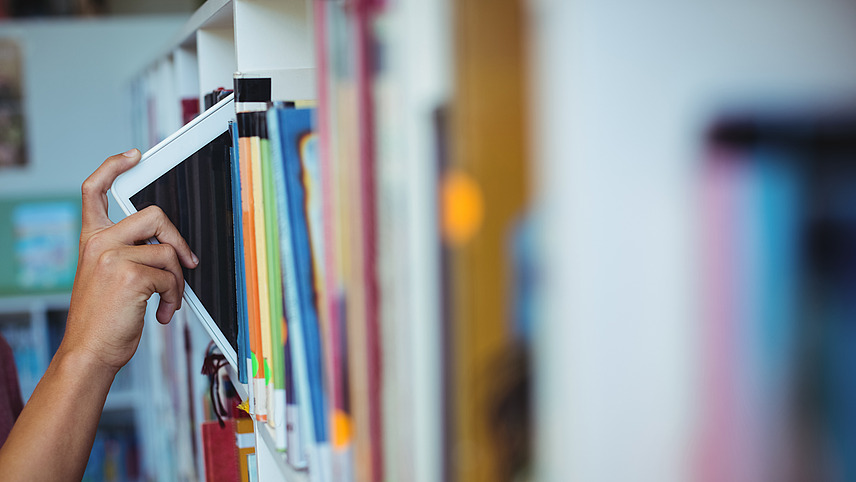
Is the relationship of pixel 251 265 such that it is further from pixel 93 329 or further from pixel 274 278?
pixel 93 329

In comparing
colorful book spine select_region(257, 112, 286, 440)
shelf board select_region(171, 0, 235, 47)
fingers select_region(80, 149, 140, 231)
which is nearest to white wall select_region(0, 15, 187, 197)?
shelf board select_region(171, 0, 235, 47)

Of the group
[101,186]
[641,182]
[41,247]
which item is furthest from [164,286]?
[41,247]

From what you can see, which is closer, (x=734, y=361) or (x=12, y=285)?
(x=734, y=361)

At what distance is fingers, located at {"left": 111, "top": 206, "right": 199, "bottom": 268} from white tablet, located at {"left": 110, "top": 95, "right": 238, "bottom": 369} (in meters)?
0.01

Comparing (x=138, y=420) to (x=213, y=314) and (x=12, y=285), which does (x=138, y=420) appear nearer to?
(x=12, y=285)

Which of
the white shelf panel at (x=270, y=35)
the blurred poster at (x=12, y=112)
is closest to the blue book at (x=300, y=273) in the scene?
the white shelf panel at (x=270, y=35)

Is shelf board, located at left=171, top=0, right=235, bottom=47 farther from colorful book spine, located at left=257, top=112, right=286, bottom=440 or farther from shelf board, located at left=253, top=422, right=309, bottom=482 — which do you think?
shelf board, located at left=253, top=422, right=309, bottom=482

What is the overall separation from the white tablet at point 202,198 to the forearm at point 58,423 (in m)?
0.13

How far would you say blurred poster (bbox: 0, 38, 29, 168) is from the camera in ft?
10.3

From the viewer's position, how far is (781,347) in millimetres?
201

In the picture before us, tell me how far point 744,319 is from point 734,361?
1 cm

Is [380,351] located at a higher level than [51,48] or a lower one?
lower

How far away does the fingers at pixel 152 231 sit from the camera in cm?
74

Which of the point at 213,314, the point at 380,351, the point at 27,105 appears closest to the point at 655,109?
the point at 380,351
